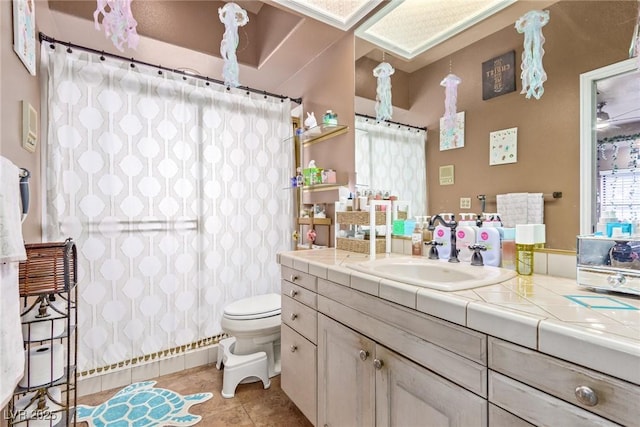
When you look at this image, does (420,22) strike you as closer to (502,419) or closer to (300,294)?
(300,294)

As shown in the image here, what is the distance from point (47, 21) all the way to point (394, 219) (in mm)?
2336

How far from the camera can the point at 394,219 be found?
1768 millimetres

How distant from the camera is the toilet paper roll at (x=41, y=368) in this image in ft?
3.39

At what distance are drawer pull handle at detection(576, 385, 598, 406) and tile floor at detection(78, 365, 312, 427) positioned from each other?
4.67ft

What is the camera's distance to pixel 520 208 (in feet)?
4.00

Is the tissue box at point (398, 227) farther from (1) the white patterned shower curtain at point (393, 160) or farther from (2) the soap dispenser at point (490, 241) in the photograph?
(2) the soap dispenser at point (490, 241)

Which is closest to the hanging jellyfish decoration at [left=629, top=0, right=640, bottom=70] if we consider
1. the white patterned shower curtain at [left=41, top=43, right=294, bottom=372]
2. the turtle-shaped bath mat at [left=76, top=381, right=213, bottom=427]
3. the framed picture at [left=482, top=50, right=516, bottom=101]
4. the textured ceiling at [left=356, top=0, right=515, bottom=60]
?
the framed picture at [left=482, top=50, right=516, bottom=101]

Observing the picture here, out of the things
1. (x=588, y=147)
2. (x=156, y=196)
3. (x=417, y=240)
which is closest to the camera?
(x=588, y=147)

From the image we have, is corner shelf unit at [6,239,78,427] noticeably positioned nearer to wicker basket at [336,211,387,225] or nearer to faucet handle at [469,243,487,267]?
wicker basket at [336,211,387,225]

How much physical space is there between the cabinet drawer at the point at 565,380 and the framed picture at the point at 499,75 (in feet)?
3.57

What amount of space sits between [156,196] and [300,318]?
4.43 ft

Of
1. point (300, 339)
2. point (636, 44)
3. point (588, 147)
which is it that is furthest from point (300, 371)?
point (636, 44)

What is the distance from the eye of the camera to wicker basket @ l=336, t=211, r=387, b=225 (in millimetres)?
1717

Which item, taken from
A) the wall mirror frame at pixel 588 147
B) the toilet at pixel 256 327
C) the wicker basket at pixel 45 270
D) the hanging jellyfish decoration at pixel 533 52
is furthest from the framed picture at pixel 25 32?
the wall mirror frame at pixel 588 147
